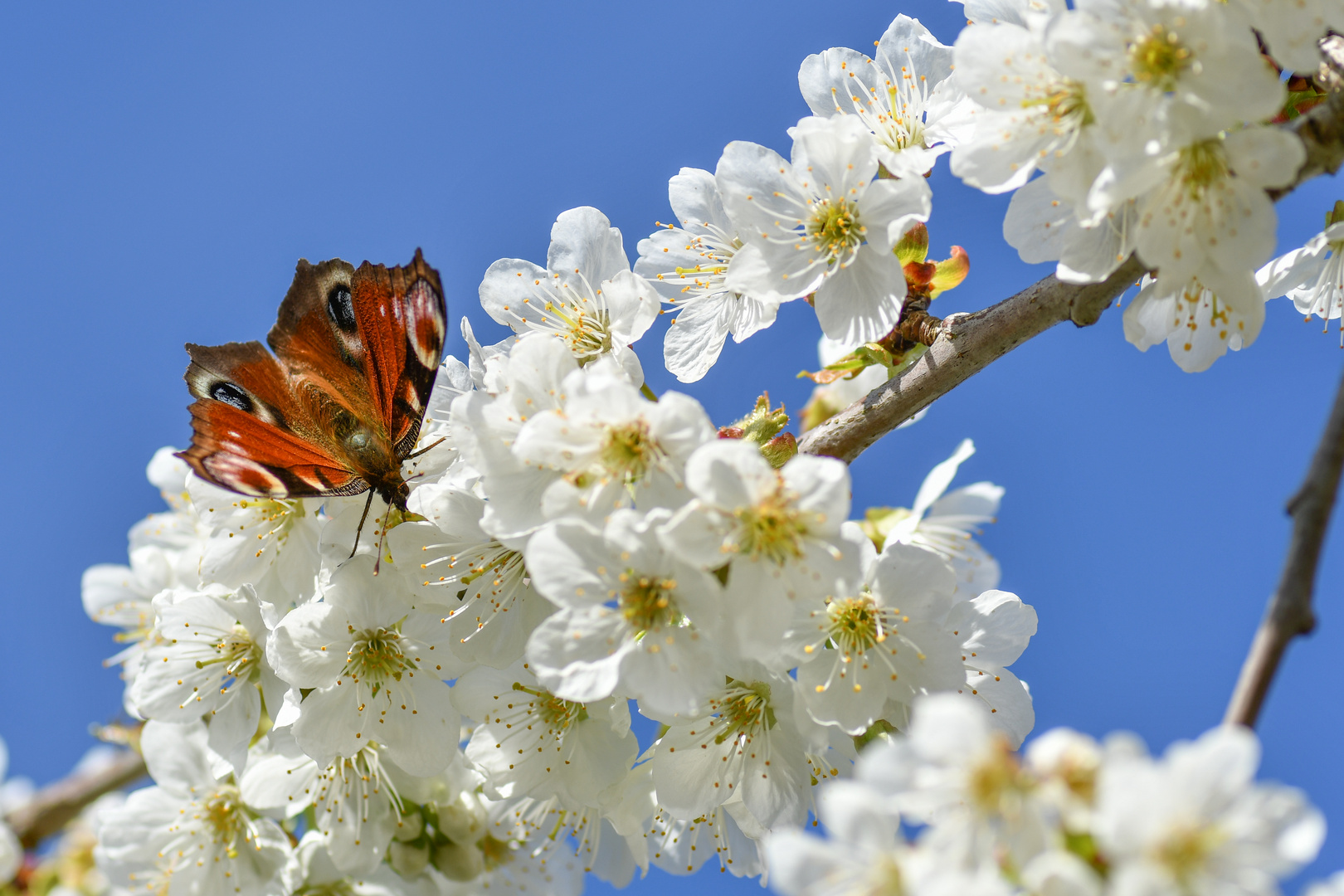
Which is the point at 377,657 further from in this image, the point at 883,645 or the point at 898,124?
the point at 898,124

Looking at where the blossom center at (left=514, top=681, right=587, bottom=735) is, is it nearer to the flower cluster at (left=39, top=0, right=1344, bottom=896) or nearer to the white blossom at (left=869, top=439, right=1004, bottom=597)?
the flower cluster at (left=39, top=0, right=1344, bottom=896)

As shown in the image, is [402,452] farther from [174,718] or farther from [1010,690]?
[1010,690]

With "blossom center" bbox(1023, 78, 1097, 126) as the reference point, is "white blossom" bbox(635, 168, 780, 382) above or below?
above

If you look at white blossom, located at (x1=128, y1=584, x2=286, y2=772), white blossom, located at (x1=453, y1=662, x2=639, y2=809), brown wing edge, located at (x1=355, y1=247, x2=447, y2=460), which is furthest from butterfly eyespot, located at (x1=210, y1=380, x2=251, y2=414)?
white blossom, located at (x1=453, y1=662, x2=639, y2=809)

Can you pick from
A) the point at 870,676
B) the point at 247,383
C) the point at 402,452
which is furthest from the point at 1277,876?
the point at 247,383

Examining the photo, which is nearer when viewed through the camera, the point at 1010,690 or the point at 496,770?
the point at 1010,690

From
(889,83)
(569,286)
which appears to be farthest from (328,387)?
(889,83)

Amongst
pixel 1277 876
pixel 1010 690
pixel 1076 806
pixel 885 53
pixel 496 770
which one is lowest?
pixel 1277 876
